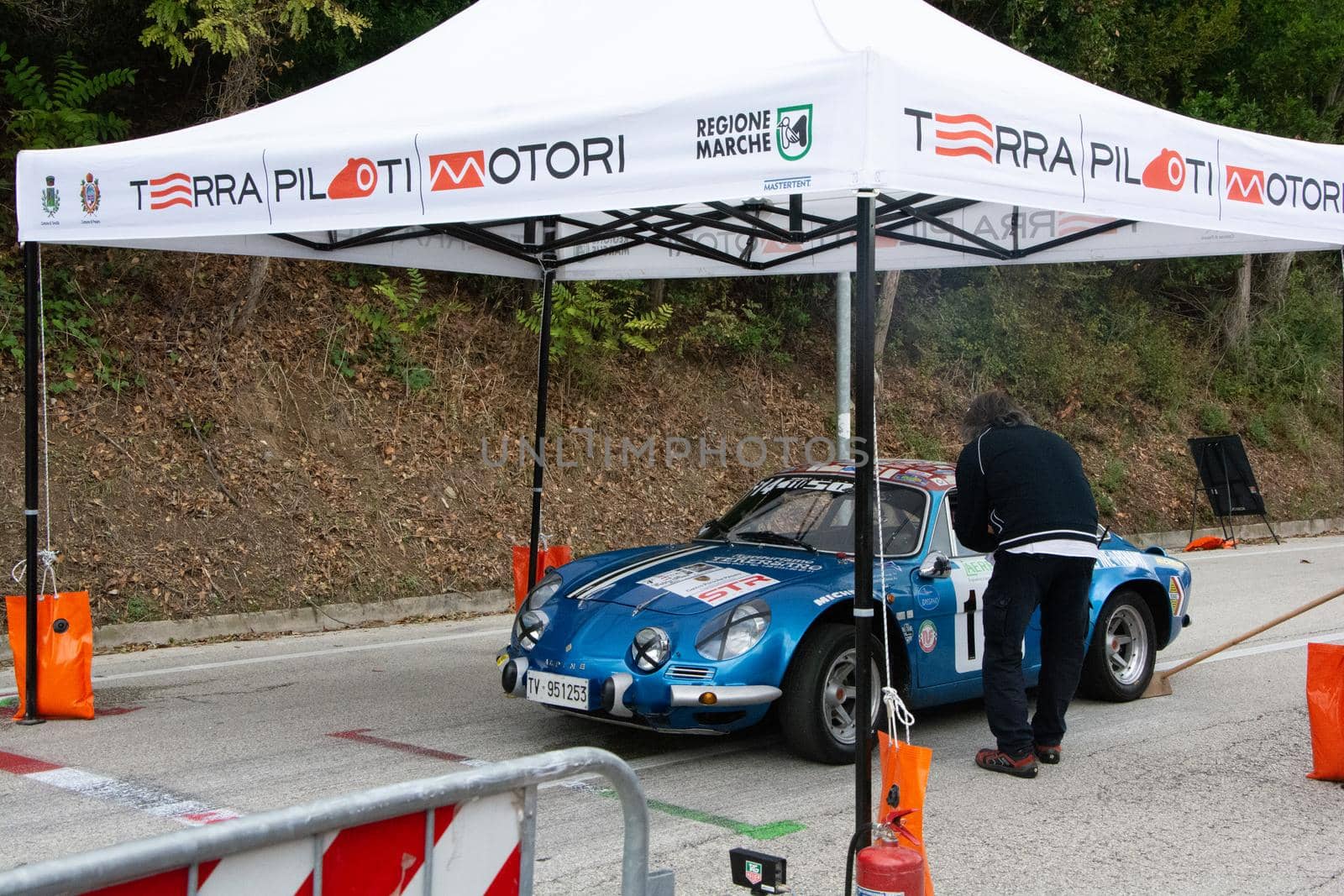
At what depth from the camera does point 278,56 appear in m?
13.8

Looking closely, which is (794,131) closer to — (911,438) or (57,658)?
(57,658)

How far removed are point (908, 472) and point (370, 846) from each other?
5.00 metres

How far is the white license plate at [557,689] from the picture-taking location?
227 inches

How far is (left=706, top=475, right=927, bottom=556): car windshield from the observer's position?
6.63 meters

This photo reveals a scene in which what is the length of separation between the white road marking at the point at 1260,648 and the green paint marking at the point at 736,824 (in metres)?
4.24

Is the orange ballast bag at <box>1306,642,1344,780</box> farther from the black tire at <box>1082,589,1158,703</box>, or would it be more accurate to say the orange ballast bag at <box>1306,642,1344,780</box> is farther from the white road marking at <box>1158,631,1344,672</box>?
the white road marking at <box>1158,631,1344,672</box>

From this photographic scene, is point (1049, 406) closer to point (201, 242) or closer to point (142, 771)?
point (201, 242)

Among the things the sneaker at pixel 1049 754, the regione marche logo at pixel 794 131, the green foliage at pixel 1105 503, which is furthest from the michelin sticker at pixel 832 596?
the green foliage at pixel 1105 503

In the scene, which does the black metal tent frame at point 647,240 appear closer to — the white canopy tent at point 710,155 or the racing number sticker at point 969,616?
the white canopy tent at point 710,155

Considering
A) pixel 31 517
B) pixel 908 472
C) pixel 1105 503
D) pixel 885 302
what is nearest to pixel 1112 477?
pixel 1105 503

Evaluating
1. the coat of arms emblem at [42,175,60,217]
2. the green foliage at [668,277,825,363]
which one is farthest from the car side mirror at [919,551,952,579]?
the green foliage at [668,277,825,363]

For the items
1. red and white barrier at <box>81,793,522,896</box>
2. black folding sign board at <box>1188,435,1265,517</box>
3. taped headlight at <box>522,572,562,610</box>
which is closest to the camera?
red and white barrier at <box>81,793,522,896</box>

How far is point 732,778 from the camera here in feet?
19.2

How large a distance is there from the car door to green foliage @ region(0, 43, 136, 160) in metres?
9.58
